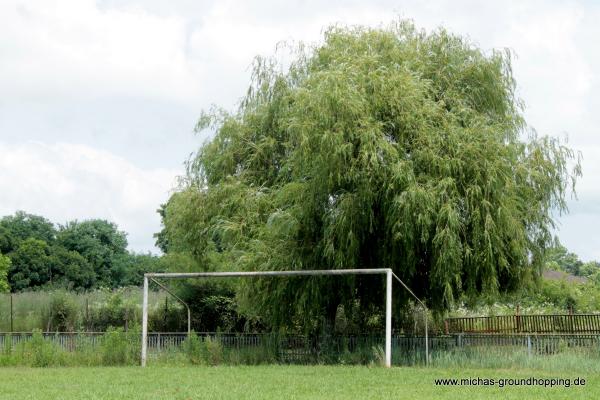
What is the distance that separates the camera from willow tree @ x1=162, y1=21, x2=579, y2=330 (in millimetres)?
19422

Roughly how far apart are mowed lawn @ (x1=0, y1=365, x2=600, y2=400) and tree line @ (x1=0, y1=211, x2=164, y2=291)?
41.3 m

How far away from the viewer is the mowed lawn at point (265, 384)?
42.8ft

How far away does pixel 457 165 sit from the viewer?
19547 mm

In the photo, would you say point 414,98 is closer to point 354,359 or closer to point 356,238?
point 356,238

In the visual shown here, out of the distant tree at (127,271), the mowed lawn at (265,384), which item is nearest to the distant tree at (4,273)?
the distant tree at (127,271)

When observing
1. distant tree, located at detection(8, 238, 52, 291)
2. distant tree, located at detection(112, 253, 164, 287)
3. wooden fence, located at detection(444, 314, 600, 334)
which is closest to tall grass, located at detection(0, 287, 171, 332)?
wooden fence, located at detection(444, 314, 600, 334)

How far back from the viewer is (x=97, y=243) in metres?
70.8

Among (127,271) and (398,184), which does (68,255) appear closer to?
(127,271)

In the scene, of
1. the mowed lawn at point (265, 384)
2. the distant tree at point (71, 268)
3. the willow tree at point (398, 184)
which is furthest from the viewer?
the distant tree at point (71, 268)

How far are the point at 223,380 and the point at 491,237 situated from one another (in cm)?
785

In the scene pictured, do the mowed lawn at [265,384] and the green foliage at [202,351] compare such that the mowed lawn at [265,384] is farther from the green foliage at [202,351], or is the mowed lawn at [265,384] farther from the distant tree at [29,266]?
the distant tree at [29,266]

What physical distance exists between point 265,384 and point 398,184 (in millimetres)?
6730

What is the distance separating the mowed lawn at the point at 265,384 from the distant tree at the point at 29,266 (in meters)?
44.5

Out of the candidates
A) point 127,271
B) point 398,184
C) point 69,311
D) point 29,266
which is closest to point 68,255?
point 29,266
